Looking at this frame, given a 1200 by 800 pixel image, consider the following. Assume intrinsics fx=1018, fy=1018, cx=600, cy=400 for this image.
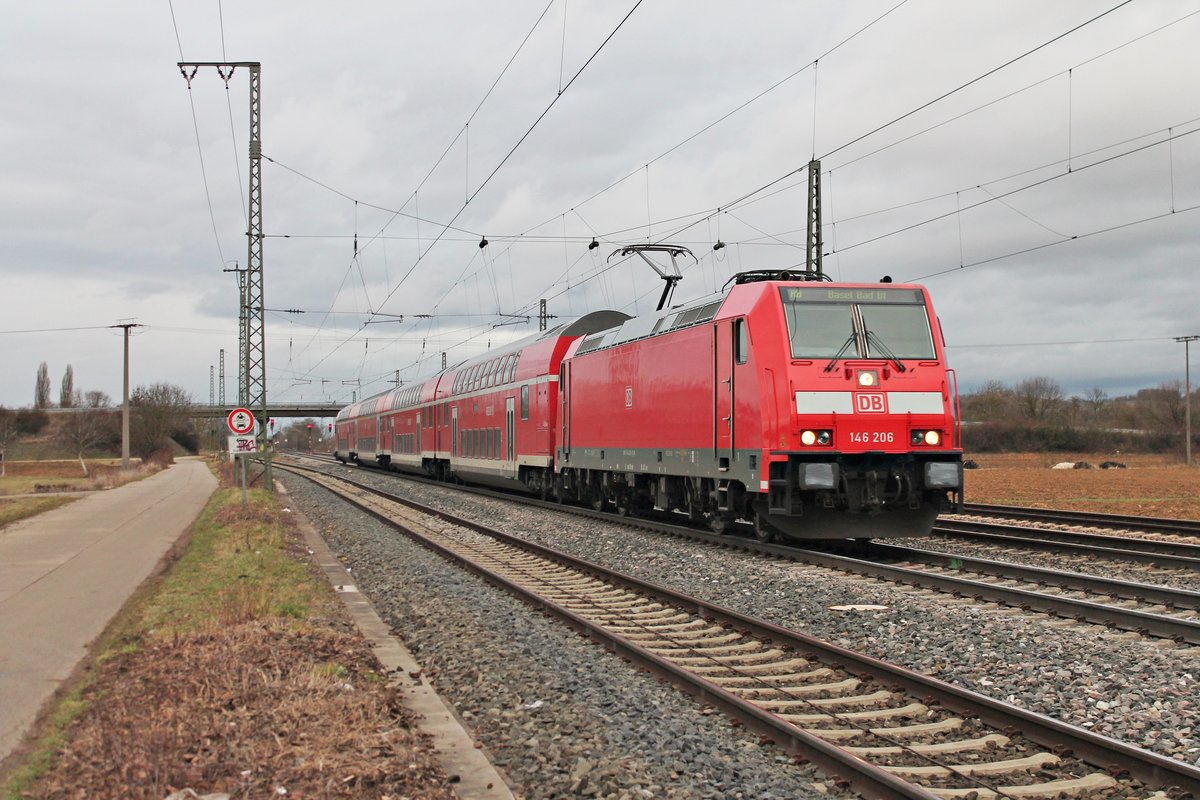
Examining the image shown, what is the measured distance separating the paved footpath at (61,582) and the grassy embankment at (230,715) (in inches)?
10.2

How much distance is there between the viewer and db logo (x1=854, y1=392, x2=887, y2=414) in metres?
12.8

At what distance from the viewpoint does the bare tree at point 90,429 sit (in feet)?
240

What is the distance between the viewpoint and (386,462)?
50.5 meters

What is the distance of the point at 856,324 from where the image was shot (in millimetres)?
13383

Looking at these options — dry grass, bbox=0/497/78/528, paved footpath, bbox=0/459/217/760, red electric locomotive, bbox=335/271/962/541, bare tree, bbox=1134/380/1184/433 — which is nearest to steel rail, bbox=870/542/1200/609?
red electric locomotive, bbox=335/271/962/541

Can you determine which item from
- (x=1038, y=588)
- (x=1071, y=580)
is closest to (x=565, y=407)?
(x=1038, y=588)

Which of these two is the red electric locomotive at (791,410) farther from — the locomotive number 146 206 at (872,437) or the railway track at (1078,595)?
the railway track at (1078,595)

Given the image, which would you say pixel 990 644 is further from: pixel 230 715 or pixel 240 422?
pixel 240 422

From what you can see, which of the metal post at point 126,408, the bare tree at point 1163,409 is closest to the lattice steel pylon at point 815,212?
the metal post at point 126,408

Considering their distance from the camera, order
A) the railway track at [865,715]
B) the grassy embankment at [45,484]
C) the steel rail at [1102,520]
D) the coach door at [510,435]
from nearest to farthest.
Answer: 1. the railway track at [865,715]
2. the steel rail at [1102,520]
3. the coach door at [510,435]
4. the grassy embankment at [45,484]

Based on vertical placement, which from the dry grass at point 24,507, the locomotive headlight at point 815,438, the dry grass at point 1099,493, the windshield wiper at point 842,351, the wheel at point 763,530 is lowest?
the dry grass at point 24,507

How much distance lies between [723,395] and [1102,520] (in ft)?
25.3

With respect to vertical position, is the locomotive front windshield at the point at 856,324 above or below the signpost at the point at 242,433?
above

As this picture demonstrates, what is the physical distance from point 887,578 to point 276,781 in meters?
7.98
